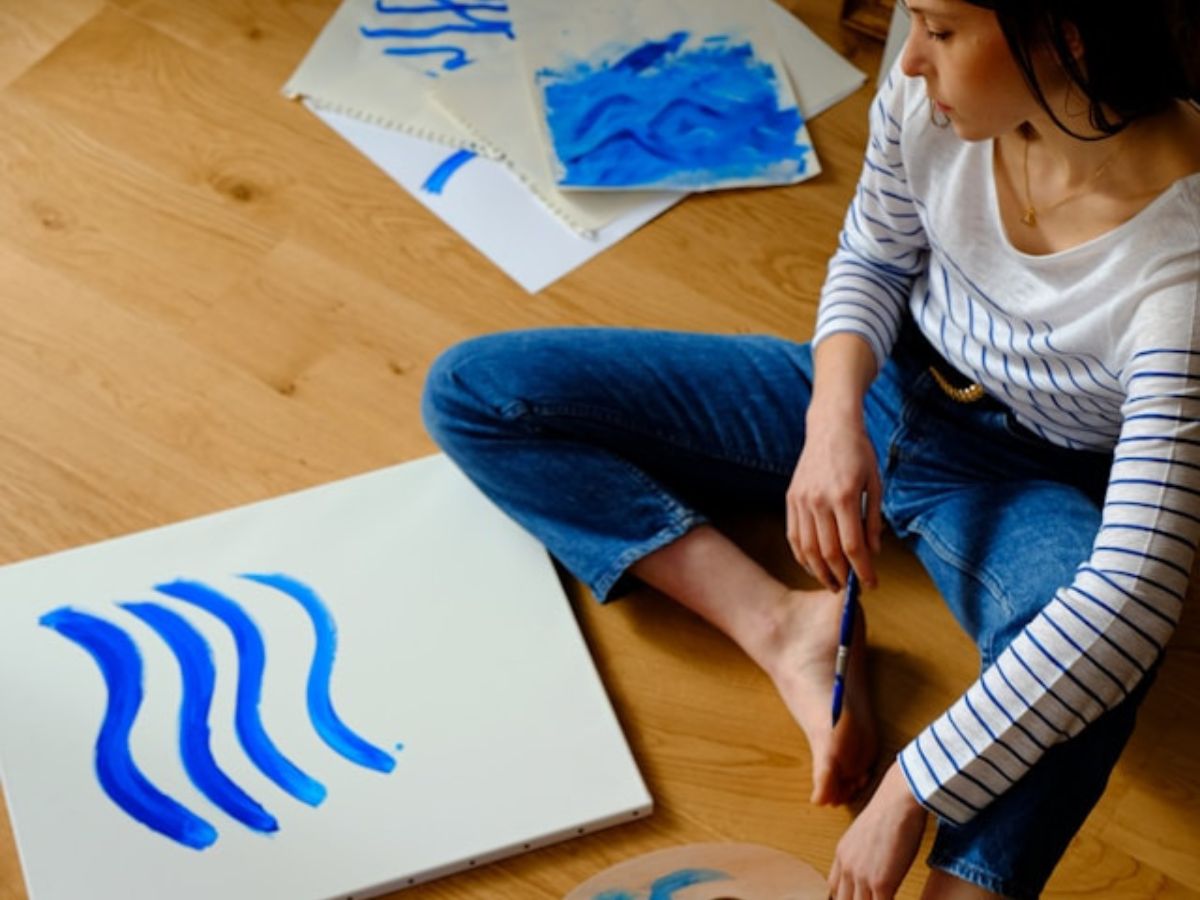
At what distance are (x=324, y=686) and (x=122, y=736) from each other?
145mm

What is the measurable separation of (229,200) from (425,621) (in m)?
0.51

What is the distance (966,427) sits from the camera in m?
1.08

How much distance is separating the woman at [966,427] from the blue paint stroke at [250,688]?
20 cm

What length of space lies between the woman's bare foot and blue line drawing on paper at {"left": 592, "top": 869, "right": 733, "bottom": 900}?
0.10m

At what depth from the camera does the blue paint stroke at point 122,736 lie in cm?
108

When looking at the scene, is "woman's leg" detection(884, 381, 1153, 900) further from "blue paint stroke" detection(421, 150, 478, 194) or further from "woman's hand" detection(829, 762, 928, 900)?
"blue paint stroke" detection(421, 150, 478, 194)

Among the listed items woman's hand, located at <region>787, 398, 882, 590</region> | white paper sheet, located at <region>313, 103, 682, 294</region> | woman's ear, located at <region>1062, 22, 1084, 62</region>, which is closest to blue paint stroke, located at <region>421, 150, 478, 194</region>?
white paper sheet, located at <region>313, 103, 682, 294</region>

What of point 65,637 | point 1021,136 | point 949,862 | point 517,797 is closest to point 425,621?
point 517,797

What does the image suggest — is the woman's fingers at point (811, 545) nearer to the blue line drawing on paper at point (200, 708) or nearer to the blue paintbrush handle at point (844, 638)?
the blue paintbrush handle at point (844, 638)

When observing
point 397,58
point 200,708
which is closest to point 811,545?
point 200,708

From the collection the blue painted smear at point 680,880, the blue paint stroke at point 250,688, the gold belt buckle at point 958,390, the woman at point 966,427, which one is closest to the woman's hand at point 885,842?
the woman at point 966,427

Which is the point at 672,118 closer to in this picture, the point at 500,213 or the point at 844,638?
the point at 500,213

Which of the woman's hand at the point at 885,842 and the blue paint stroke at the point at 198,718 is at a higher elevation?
the woman's hand at the point at 885,842

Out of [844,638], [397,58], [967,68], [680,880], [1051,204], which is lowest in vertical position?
[680,880]
